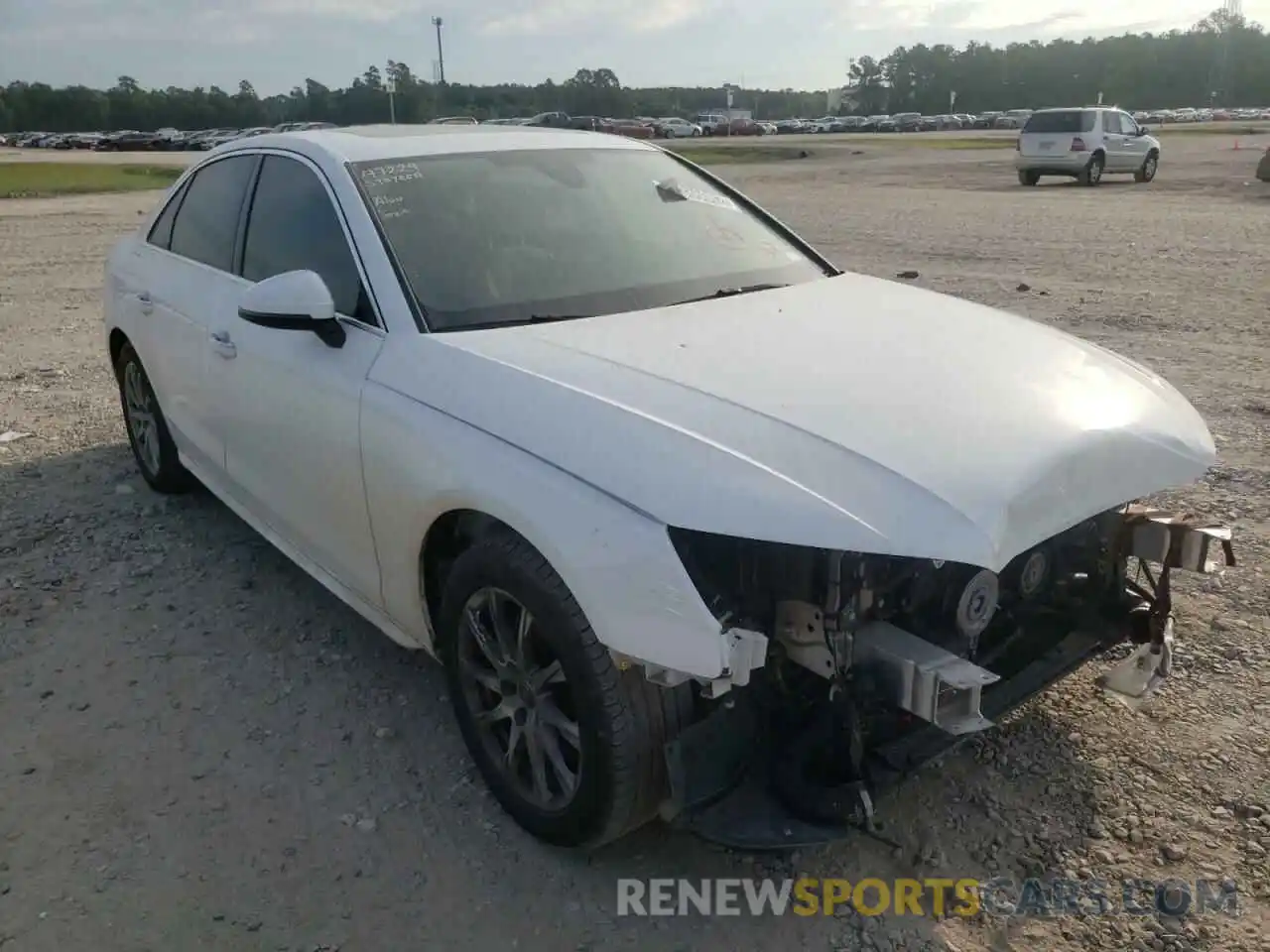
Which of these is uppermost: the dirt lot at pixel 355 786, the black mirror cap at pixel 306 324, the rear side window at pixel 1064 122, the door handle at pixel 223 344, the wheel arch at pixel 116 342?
the rear side window at pixel 1064 122

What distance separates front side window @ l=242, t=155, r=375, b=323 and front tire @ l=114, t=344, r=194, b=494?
1.31 m

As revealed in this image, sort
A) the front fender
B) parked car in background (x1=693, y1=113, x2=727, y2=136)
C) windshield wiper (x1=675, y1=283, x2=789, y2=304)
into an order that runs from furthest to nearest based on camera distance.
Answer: parked car in background (x1=693, y1=113, x2=727, y2=136) → windshield wiper (x1=675, y1=283, x2=789, y2=304) → the front fender

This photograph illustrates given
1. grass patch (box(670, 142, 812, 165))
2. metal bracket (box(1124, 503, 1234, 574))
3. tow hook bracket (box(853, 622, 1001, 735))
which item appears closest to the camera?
tow hook bracket (box(853, 622, 1001, 735))

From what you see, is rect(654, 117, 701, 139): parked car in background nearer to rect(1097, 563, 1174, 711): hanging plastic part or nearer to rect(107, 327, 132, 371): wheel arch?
rect(107, 327, 132, 371): wheel arch

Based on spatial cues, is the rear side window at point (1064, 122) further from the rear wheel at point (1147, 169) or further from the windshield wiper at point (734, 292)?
the windshield wiper at point (734, 292)

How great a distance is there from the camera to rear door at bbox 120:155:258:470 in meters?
4.23

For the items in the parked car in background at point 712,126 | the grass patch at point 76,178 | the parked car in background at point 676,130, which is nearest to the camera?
the grass patch at point 76,178

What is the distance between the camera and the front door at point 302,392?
3.21 m

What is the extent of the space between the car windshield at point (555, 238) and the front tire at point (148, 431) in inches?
82.5

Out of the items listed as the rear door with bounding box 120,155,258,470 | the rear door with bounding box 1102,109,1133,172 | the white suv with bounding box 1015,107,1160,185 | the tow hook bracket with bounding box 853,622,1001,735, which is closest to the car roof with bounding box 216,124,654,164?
the rear door with bounding box 120,155,258,470

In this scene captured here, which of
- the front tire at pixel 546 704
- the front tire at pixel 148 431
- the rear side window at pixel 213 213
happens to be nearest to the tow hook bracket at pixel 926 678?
the front tire at pixel 546 704

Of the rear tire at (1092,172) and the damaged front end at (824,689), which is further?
the rear tire at (1092,172)

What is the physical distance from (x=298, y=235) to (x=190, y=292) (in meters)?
0.90

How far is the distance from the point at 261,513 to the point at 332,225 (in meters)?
1.15
